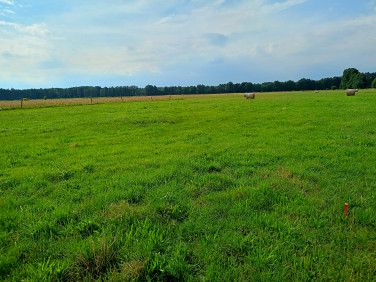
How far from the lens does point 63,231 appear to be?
356 cm

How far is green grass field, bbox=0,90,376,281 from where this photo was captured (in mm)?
2811

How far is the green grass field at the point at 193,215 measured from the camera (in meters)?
2.81

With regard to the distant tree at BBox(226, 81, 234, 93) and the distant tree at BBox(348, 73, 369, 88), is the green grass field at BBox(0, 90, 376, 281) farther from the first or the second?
the distant tree at BBox(226, 81, 234, 93)

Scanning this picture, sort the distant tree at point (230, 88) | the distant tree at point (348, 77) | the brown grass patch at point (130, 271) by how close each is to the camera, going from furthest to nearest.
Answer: the distant tree at point (230, 88) → the distant tree at point (348, 77) → the brown grass patch at point (130, 271)

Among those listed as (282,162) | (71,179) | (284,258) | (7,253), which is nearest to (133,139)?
(71,179)

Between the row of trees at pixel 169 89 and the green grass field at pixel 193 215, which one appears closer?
the green grass field at pixel 193 215

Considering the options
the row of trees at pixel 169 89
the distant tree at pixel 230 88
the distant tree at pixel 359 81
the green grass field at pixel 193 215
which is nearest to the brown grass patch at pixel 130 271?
the green grass field at pixel 193 215

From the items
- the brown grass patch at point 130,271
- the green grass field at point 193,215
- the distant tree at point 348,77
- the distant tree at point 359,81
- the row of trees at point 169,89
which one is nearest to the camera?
the brown grass patch at point 130,271

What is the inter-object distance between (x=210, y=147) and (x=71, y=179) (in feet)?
16.3

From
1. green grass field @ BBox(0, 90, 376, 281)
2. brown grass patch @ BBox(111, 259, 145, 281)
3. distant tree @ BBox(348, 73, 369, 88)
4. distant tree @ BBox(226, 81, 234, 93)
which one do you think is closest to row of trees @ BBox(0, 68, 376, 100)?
distant tree @ BBox(226, 81, 234, 93)

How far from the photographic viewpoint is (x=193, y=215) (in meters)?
3.97

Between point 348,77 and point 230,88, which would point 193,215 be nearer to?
point 230,88

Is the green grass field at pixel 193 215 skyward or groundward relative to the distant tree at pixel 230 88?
groundward

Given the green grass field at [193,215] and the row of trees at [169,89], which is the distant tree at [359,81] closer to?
the row of trees at [169,89]
